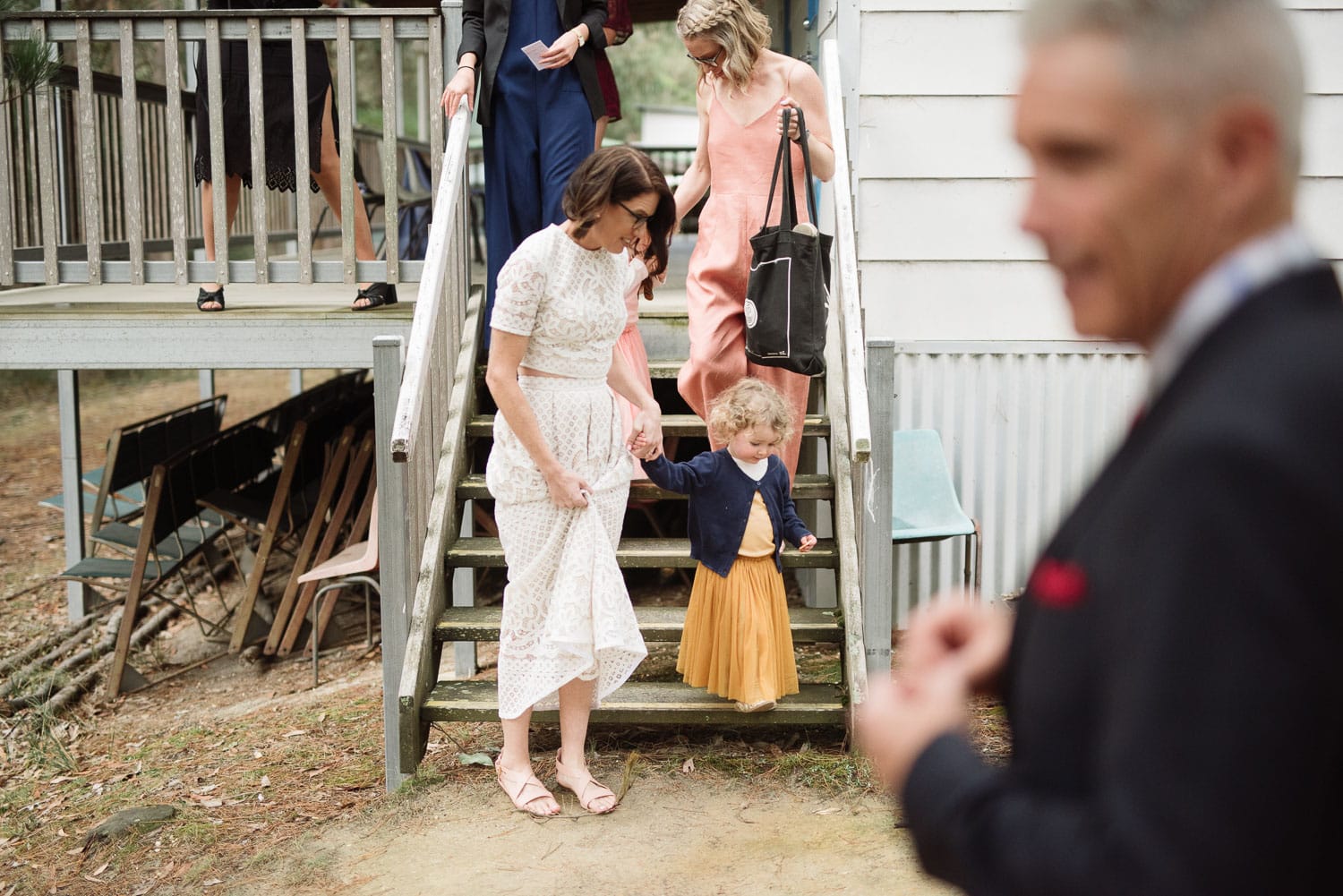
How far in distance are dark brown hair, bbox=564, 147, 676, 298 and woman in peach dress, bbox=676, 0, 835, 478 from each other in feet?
3.34

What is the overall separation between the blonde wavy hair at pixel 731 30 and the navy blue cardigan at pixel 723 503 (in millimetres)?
1413

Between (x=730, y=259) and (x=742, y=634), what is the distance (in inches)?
56.4

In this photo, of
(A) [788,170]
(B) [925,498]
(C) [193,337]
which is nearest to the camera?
(A) [788,170]

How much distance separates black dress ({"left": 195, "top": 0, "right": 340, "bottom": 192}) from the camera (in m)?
5.89

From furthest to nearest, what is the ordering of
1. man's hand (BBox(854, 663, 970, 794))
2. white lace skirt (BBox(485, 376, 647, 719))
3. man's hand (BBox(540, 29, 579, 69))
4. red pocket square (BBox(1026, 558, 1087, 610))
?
man's hand (BBox(540, 29, 579, 69)) < white lace skirt (BBox(485, 376, 647, 719)) < man's hand (BBox(854, 663, 970, 794)) < red pocket square (BBox(1026, 558, 1087, 610))

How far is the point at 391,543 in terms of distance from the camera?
4496 millimetres

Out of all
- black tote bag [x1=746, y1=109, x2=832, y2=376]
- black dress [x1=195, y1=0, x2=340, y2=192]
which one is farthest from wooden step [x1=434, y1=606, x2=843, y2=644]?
black dress [x1=195, y1=0, x2=340, y2=192]

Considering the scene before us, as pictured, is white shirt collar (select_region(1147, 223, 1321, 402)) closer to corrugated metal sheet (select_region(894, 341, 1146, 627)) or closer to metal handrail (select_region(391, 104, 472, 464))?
metal handrail (select_region(391, 104, 472, 464))

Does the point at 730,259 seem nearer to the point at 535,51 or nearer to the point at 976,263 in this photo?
the point at 535,51

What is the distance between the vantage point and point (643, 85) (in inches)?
1300

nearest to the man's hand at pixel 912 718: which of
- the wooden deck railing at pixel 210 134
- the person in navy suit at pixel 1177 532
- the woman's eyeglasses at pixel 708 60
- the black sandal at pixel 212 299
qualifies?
the person in navy suit at pixel 1177 532

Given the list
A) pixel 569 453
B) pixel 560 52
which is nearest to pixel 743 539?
pixel 569 453

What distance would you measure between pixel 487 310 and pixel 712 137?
135 centimetres

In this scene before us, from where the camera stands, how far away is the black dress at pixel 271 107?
232 inches
